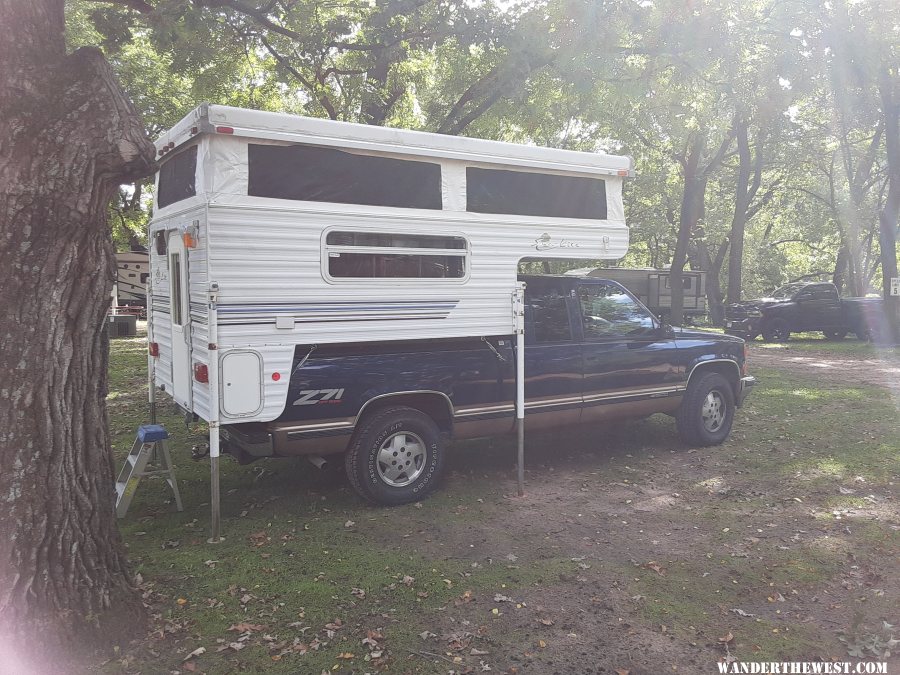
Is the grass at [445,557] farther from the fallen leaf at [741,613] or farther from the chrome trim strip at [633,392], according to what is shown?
the chrome trim strip at [633,392]

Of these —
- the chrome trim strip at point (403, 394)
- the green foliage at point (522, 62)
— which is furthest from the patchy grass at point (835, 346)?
the chrome trim strip at point (403, 394)

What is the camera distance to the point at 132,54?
19016 mm

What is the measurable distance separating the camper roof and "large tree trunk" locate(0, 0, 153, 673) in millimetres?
1260

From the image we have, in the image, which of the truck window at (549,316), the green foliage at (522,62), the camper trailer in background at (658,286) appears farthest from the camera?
the camper trailer in background at (658,286)

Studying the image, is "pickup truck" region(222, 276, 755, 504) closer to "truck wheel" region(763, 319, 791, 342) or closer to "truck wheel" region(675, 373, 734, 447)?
"truck wheel" region(675, 373, 734, 447)

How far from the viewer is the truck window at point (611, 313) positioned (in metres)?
6.85

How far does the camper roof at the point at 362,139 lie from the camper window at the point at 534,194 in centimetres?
11

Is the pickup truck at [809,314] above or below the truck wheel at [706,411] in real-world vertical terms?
above

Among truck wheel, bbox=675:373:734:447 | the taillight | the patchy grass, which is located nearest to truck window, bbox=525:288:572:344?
truck wheel, bbox=675:373:734:447

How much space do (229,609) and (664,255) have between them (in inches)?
1559

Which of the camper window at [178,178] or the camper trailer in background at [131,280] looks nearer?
the camper window at [178,178]

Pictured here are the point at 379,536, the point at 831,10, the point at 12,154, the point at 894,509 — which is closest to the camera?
the point at 12,154

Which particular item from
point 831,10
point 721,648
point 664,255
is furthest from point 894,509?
point 664,255

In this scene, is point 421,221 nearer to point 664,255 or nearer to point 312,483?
point 312,483
